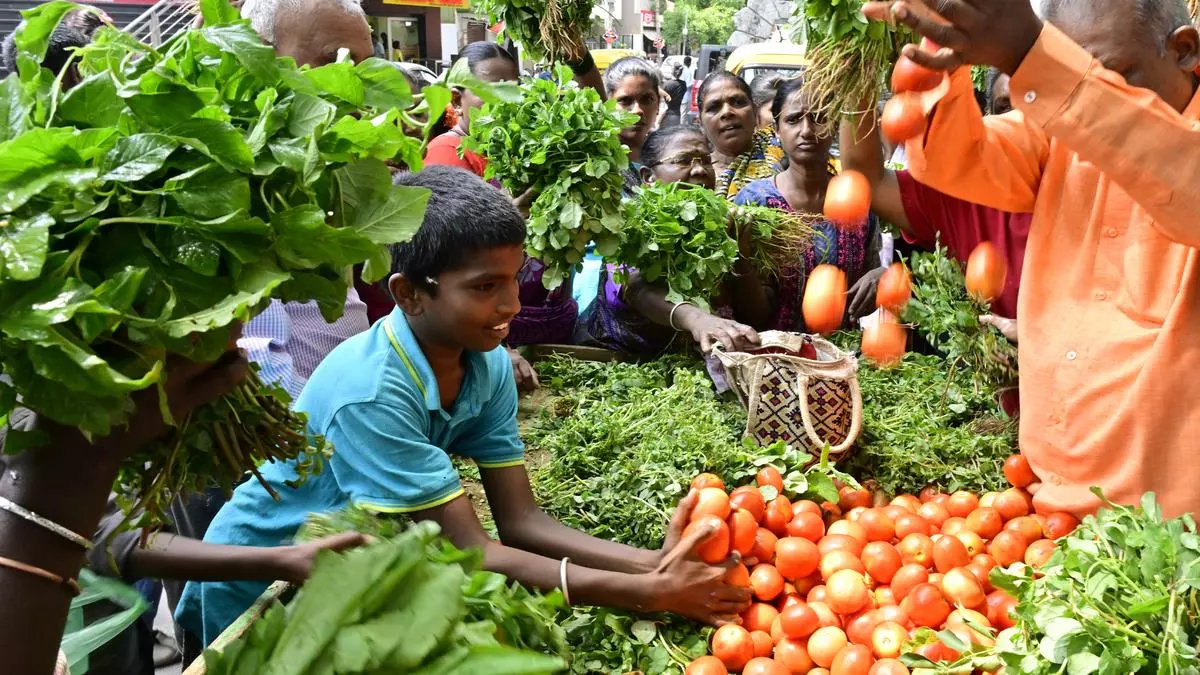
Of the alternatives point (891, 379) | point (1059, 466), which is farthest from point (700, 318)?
point (1059, 466)

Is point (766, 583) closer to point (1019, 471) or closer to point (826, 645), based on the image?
point (826, 645)

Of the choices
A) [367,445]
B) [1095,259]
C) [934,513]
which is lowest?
[934,513]

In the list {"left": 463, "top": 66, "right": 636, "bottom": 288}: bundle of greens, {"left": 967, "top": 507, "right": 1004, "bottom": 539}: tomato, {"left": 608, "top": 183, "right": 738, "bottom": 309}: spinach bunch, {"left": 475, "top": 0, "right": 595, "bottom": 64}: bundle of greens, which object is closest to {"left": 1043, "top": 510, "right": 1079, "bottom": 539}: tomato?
{"left": 967, "top": 507, "right": 1004, "bottom": 539}: tomato

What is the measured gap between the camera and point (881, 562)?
2.31m

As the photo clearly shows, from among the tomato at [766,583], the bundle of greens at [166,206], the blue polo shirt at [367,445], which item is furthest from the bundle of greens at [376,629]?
the tomato at [766,583]

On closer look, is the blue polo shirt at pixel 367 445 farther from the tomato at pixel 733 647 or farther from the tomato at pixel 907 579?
the tomato at pixel 907 579

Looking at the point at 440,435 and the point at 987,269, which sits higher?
the point at 987,269

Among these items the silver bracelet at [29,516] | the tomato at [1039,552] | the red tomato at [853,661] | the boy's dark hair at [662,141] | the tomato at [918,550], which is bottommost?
the tomato at [918,550]

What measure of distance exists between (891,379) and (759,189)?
1129 millimetres

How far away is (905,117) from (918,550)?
113 cm

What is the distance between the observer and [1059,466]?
217 centimetres

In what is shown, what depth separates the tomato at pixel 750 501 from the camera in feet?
7.84

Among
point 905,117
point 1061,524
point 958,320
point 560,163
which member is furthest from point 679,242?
point 1061,524

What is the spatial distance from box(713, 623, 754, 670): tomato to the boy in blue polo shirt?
0.08m
